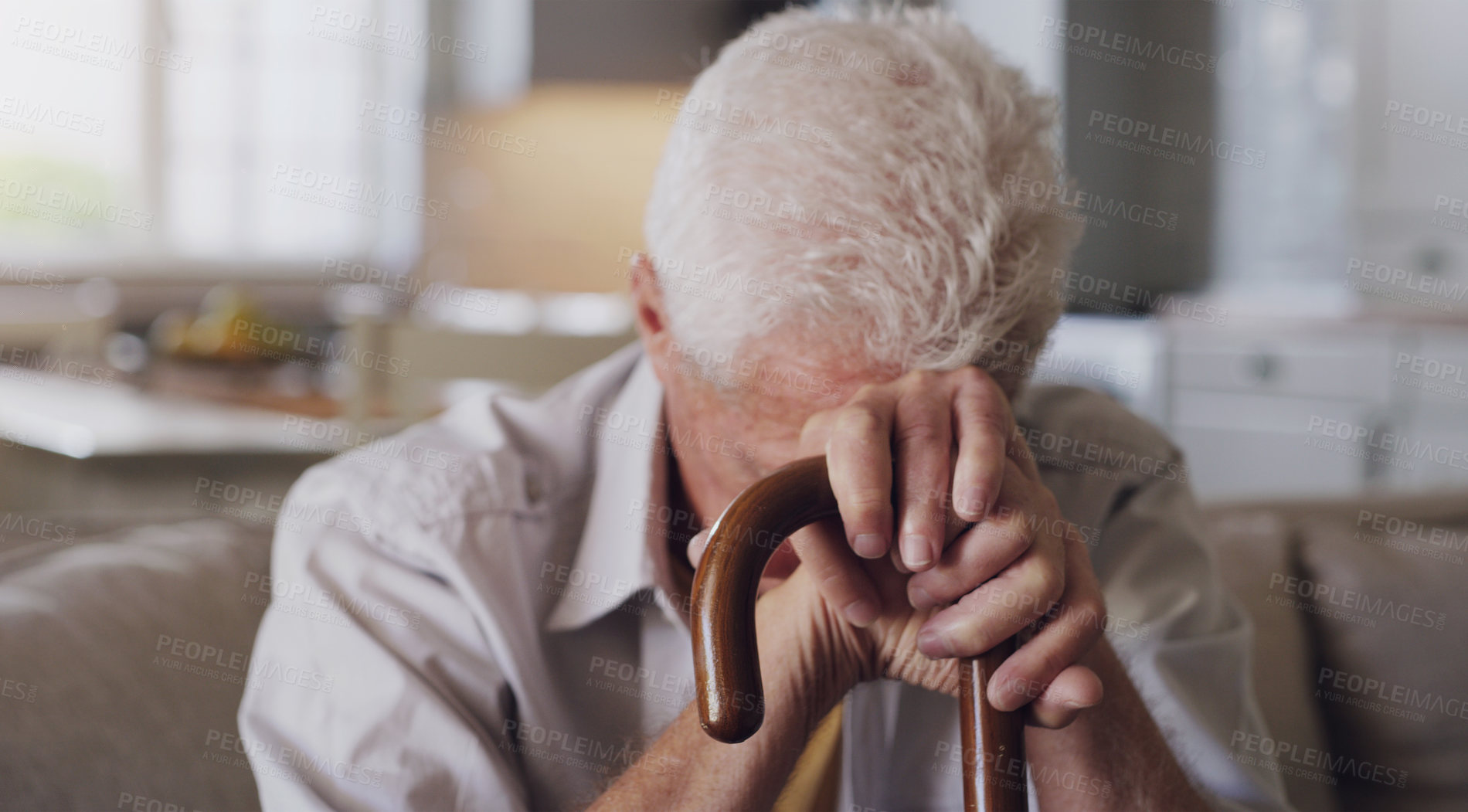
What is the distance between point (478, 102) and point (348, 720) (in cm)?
467

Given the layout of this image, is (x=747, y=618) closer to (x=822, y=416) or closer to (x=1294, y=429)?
(x=822, y=416)

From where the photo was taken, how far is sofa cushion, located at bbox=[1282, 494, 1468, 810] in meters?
1.18

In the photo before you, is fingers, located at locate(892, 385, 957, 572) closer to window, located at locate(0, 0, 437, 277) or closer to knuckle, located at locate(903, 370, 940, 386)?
knuckle, located at locate(903, 370, 940, 386)

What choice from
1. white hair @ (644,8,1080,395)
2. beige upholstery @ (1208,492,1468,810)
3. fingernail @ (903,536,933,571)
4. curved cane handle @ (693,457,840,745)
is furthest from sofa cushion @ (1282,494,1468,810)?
curved cane handle @ (693,457,840,745)

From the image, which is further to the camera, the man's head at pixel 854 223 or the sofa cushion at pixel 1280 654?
the sofa cushion at pixel 1280 654

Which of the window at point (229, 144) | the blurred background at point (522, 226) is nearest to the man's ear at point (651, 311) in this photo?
the blurred background at point (522, 226)

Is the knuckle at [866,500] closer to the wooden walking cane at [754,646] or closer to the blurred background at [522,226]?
the wooden walking cane at [754,646]

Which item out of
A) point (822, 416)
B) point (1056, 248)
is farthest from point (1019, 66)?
point (822, 416)

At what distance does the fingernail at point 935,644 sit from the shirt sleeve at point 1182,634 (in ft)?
A: 1.05

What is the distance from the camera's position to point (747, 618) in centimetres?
51

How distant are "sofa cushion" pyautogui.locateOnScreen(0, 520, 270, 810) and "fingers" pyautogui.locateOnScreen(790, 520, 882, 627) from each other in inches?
18.8

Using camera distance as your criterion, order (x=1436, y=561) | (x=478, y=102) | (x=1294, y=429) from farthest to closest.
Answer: (x=478, y=102)
(x=1294, y=429)
(x=1436, y=561)

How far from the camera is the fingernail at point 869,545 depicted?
0.58 metres

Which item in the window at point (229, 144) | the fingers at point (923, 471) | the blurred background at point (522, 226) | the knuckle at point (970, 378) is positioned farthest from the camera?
the window at point (229, 144)
